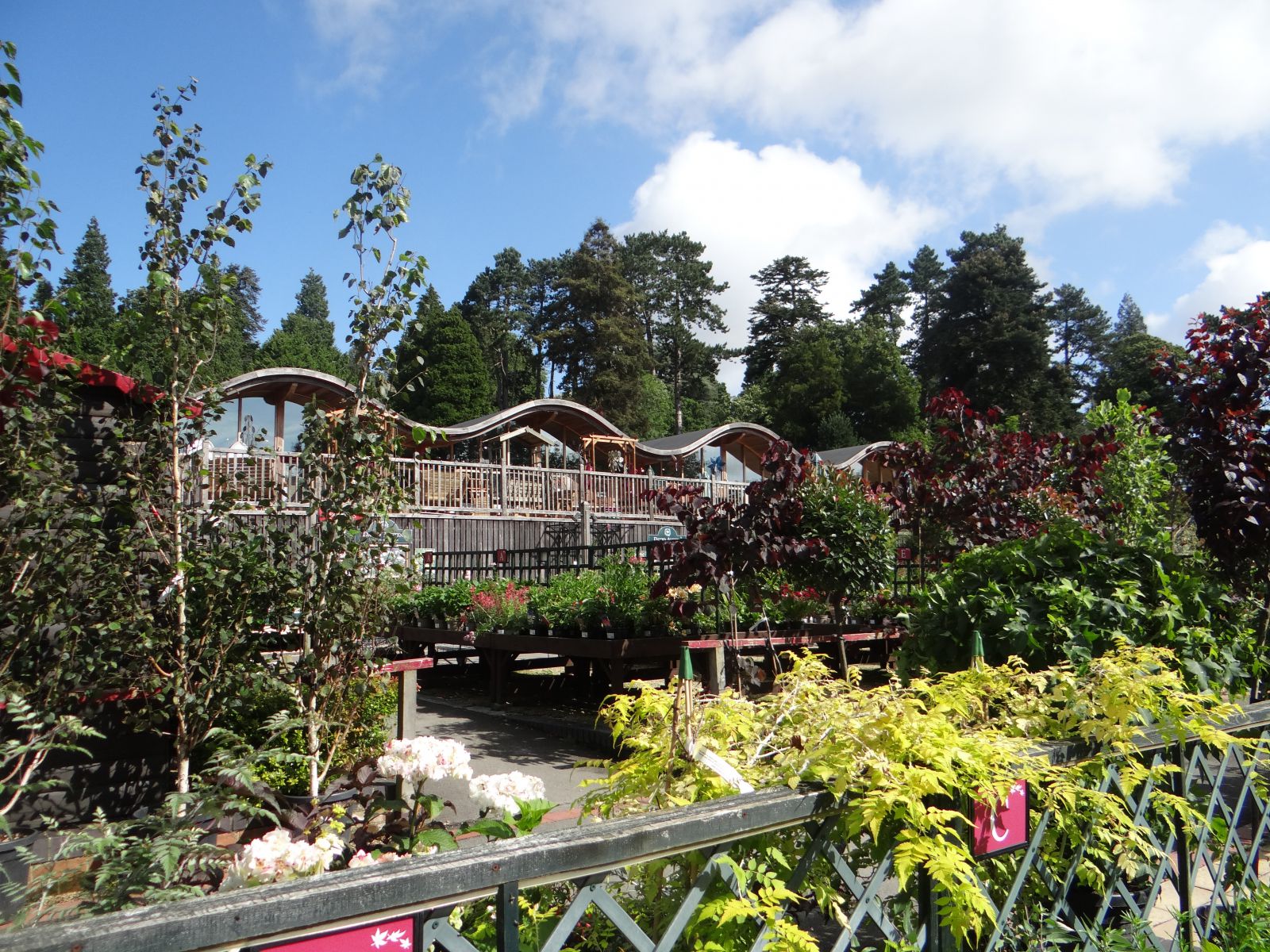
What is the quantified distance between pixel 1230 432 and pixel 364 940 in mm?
5418

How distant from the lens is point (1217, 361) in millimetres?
5355

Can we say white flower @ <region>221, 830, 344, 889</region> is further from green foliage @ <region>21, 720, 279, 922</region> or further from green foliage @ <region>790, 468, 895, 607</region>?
green foliage @ <region>790, 468, 895, 607</region>

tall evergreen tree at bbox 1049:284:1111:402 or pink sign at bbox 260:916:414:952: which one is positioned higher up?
tall evergreen tree at bbox 1049:284:1111:402

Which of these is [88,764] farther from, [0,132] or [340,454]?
[0,132]

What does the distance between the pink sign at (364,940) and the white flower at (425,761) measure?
7.16 ft

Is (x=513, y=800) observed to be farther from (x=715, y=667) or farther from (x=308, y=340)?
(x=308, y=340)

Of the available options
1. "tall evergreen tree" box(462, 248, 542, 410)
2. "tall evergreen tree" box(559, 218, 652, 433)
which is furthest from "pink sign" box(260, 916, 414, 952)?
"tall evergreen tree" box(462, 248, 542, 410)

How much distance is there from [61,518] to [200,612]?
29.4 inches

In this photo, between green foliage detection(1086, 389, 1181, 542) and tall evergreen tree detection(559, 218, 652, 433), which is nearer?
green foliage detection(1086, 389, 1181, 542)

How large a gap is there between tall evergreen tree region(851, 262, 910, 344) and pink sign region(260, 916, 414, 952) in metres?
75.7

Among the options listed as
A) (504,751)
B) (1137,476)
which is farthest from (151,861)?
(1137,476)

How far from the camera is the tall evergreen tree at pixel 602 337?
52.0 metres

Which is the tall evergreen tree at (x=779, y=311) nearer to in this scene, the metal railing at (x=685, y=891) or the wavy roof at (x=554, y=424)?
the wavy roof at (x=554, y=424)

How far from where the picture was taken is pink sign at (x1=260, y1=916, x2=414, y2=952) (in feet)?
4.16
